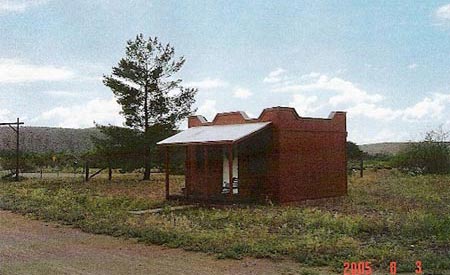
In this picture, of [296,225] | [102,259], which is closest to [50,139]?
[296,225]

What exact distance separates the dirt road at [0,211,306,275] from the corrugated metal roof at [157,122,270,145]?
21.5 ft

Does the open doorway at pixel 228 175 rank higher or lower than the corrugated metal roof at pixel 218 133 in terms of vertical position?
lower

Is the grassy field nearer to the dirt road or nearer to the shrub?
the dirt road

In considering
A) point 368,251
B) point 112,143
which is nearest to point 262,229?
point 368,251

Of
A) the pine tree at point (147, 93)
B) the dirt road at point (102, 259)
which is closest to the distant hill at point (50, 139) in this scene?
the pine tree at point (147, 93)

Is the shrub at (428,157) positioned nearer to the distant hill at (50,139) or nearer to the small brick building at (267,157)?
the small brick building at (267,157)

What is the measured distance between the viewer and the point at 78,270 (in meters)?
8.12

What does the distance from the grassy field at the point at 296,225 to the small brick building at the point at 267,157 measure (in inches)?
34.9

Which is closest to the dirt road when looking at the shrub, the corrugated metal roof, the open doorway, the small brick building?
the corrugated metal roof

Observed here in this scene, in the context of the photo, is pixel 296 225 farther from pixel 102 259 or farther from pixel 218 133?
pixel 218 133

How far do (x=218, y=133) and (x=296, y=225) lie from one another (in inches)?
269

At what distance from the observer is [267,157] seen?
18.3 metres

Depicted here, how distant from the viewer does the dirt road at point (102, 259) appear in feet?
26.5

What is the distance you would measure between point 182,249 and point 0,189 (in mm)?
16951
